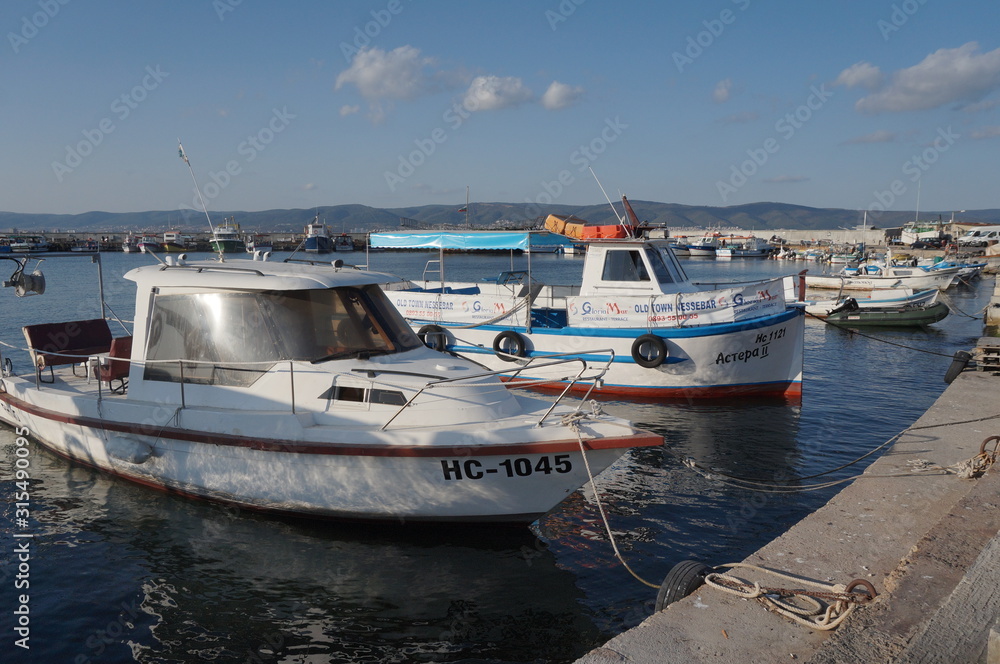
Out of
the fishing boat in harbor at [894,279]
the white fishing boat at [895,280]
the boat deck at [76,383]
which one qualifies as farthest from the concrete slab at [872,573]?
the fishing boat in harbor at [894,279]

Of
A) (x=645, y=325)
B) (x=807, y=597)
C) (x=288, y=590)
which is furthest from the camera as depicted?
(x=645, y=325)

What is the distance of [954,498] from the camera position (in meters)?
6.88

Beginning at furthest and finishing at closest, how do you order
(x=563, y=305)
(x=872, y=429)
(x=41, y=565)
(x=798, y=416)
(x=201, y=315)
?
(x=563, y=305) < (x=798, y=416) < (x=872, y=429) < (x=201, y=315) < (x=41, y=565)

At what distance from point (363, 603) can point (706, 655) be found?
3.79 m

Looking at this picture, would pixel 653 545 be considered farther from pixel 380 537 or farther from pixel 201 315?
pixel 201 315

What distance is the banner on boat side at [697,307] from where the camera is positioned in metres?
15.0

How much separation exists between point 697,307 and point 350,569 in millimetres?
10260

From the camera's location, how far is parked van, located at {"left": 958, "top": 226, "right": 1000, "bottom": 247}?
70.6 meters

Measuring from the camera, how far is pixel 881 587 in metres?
5.11

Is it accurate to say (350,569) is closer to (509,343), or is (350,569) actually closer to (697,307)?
(509,343)

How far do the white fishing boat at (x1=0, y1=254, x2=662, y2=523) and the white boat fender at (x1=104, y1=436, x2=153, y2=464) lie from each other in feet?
0.08

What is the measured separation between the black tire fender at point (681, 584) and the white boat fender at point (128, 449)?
21.6 feet

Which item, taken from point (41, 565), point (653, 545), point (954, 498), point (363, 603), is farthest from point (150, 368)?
point (954, 498)

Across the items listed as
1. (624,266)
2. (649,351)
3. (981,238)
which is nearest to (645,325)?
(649,351)
